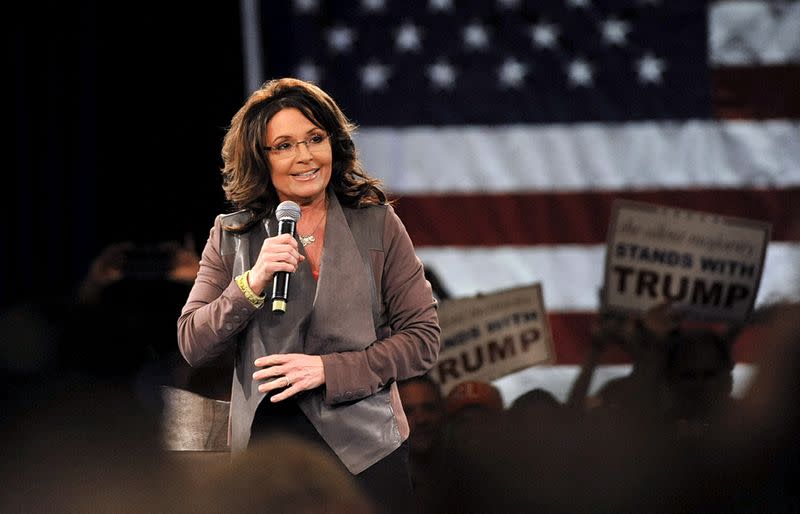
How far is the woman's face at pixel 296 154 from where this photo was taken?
1448 mm

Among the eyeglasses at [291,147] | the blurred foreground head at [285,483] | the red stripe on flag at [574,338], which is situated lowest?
the red stripe on flag at [574,338]

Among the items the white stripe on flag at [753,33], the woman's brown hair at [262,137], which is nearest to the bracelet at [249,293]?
the woman's brown hair at [262,137]

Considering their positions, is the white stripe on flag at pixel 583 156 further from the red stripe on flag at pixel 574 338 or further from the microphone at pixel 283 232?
the microphone at pixel 283 232

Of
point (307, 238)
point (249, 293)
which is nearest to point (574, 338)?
point (307, 238)

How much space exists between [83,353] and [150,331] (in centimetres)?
21

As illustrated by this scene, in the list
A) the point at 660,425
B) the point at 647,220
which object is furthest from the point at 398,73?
the point at 660,425

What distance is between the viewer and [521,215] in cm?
328

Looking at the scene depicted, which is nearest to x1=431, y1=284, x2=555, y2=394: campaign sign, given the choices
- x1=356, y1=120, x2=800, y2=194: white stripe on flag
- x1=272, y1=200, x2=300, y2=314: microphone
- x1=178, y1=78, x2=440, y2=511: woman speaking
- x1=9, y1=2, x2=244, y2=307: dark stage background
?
x1=356, y1=120, x2=800, y2=194: white stripe on flag

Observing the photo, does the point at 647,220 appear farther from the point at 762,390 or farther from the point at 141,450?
the point at 141,450

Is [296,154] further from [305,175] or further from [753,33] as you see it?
[753,33]

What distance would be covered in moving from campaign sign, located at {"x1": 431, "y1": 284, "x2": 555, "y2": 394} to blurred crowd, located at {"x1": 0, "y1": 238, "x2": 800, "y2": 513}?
0.20ft

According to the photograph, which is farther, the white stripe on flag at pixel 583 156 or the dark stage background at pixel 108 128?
the white stripe on flag at pixel 583 156

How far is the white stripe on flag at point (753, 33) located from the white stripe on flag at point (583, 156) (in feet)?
0.68

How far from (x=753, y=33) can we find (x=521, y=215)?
951mm
